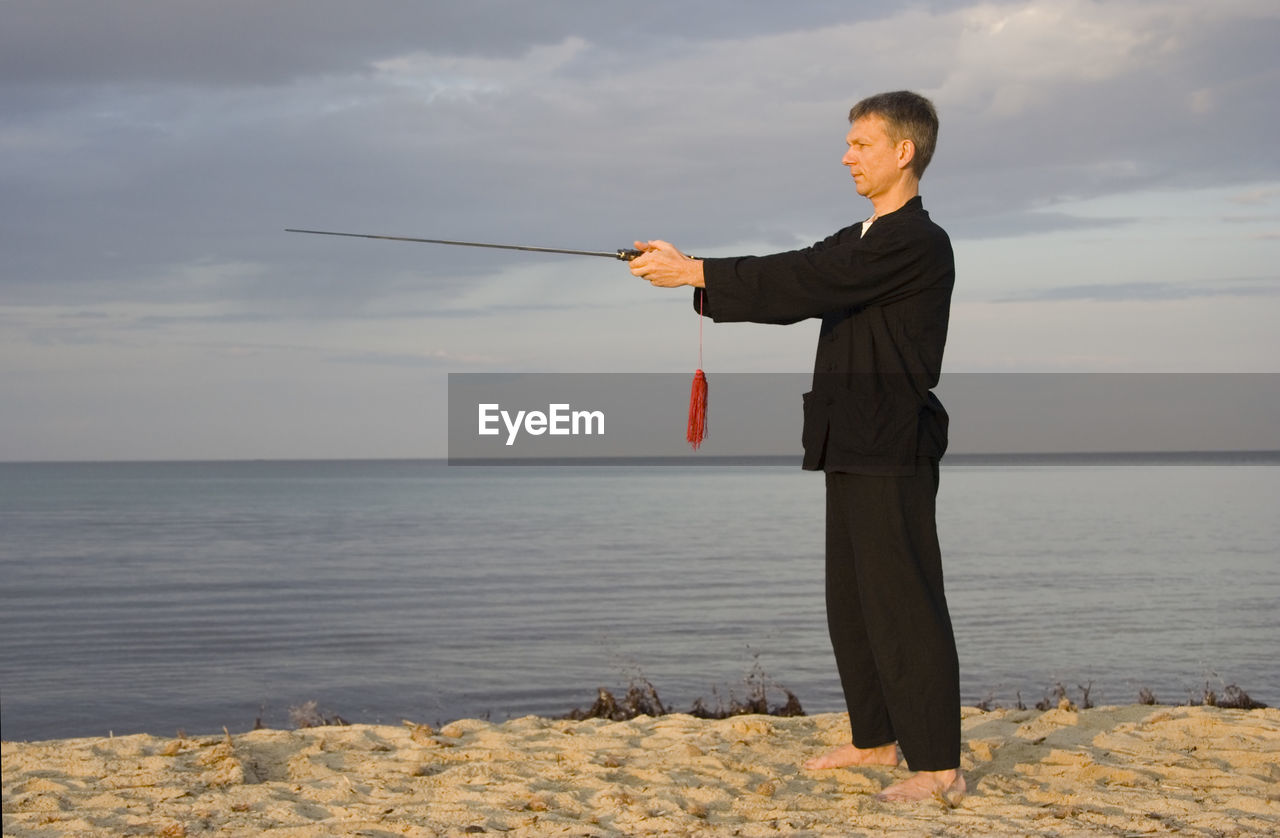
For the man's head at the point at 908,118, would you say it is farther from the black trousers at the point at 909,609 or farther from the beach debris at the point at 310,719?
the beach debris at the point at 310,719

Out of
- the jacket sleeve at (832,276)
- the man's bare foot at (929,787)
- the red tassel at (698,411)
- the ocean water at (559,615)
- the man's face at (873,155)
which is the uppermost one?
the man's face at (873,155)

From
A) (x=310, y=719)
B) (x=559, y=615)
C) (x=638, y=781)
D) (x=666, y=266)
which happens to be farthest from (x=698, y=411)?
(x=559, y=615)

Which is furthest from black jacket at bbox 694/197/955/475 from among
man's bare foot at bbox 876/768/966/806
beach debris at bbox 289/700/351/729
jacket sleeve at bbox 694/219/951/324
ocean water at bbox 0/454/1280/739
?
ocean water at bbox 0/454/1280/739

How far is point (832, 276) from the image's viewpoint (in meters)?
3.45

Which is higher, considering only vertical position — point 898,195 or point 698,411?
point 898,195

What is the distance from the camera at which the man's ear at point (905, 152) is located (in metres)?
3.58

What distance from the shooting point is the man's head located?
11.7 feet

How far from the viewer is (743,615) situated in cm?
1062

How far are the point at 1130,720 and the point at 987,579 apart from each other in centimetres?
839

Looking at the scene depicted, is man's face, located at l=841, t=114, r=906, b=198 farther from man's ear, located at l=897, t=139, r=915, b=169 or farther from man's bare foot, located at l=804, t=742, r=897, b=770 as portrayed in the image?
man's bare foot, located at l=804, t=742, r=897, b=770

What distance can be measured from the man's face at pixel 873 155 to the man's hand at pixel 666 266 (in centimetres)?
52

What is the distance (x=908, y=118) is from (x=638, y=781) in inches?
79.4

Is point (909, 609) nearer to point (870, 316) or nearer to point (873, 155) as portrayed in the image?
point (870, 316)

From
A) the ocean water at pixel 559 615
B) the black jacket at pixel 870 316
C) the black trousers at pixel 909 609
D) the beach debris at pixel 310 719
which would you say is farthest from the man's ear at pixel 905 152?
the ocean water at pixel 559 615
